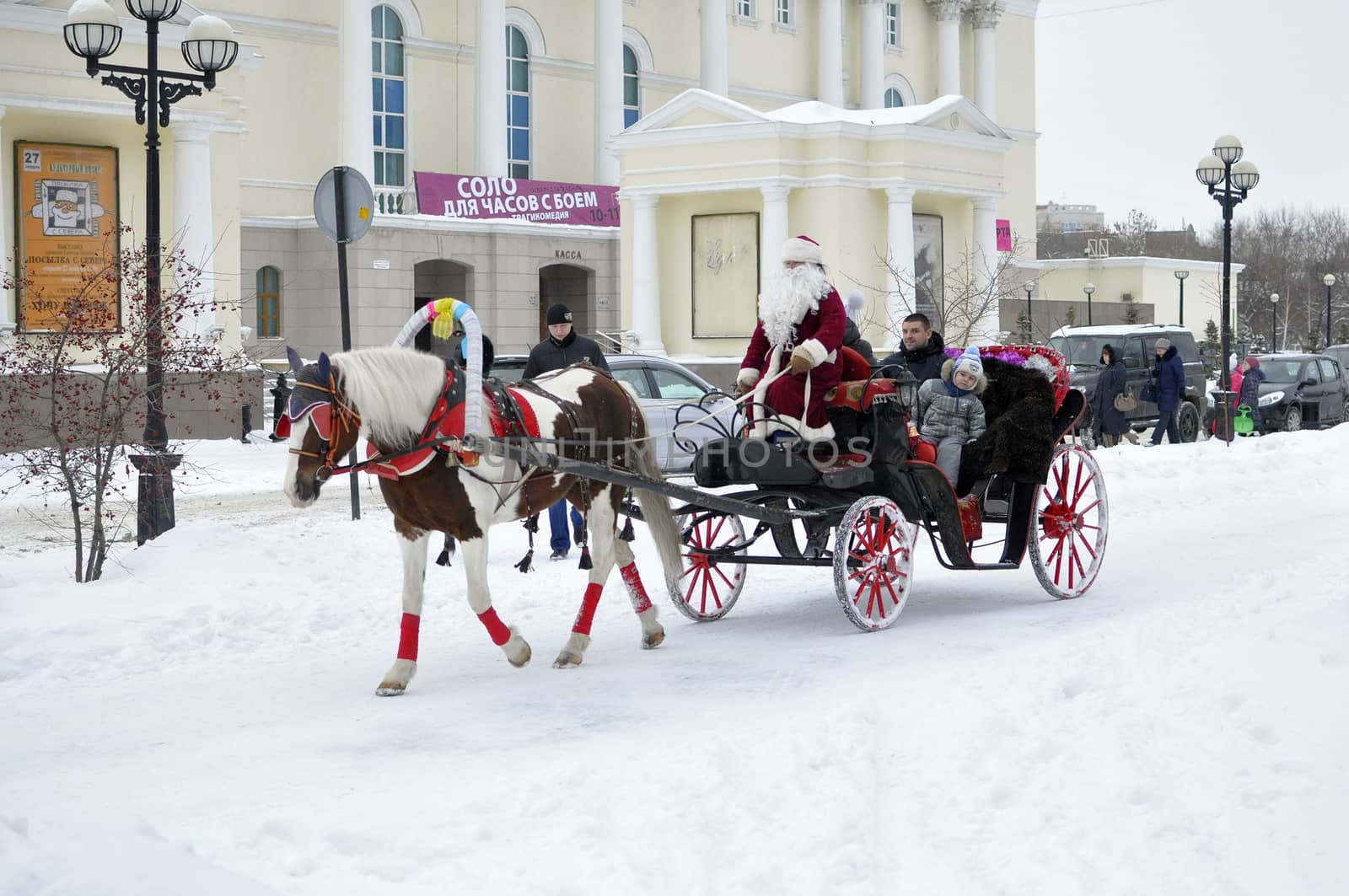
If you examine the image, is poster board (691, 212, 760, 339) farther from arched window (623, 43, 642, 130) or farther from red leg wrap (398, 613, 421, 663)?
red leg wrap (398, 613, 421, 663)

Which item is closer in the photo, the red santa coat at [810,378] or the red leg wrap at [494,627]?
the red leg wrap at [494,627]

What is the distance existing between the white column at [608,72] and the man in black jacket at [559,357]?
Answer: 3282cm

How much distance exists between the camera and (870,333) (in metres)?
33.2

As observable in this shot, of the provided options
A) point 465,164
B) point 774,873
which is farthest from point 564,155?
point 774,873

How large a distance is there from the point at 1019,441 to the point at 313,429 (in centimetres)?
478

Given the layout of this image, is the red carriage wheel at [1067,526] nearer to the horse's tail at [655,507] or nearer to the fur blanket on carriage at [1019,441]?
the fur blanket on carriage at [1019,441]

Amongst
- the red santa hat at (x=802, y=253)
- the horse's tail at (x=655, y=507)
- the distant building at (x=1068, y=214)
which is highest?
the distant building at (x=1068, y=214)

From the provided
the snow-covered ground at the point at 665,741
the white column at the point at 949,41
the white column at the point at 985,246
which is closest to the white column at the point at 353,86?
the white column at the point at 985,246

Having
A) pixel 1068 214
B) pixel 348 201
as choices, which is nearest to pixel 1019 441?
pixel 348 201

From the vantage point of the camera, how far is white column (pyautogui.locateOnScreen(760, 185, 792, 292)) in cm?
3061

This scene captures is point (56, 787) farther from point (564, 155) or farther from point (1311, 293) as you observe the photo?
point (1311, 293)

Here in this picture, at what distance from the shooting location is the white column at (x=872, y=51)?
184ft

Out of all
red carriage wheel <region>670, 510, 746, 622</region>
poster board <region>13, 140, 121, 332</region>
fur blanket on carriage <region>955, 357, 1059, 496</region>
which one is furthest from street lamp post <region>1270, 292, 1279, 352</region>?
red carriage wheel <region>670, 510, 746, 622</region>

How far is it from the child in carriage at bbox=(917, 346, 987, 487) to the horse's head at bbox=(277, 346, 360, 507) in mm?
4312
